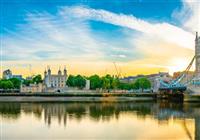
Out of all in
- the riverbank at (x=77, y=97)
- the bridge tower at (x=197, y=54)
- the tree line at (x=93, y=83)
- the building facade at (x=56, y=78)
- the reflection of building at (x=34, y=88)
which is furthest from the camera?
the building facade at (x=56, y=78)

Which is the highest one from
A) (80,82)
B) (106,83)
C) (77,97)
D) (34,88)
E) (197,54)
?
(197,54)

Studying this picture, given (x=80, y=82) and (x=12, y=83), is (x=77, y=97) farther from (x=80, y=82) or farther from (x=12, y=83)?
(x=12, y=83)

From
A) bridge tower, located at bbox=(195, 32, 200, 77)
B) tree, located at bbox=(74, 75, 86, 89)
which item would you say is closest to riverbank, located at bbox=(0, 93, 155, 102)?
bridge tower, located at bbox=(195, 32, 200, 77)

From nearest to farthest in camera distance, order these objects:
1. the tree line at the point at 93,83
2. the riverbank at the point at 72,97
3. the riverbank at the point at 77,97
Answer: the riverbank at the point at 77,97, the riverbank at the point at 72,97, the tree line at the point at 93,83

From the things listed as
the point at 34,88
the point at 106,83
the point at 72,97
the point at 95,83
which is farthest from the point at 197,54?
the point at 34,88


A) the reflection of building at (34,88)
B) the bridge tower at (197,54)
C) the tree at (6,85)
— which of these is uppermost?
the bridge tower at (197,54)

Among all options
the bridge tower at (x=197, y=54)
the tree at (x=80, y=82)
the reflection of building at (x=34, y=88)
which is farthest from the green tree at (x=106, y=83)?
the bridge tower at (x=197, y=54)

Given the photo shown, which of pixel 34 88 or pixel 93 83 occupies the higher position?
pixel 93 83

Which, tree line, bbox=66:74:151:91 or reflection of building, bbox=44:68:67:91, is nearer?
tree line, bbox=66:74:151:91

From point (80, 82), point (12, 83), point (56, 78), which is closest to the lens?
point (12, 83)

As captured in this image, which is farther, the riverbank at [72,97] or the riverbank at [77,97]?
the riverbank at [72,97]

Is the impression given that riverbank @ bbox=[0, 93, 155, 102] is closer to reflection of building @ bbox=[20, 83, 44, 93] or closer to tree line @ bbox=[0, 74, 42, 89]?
reflection of building @ bbox=[20, 83, 44, 93]

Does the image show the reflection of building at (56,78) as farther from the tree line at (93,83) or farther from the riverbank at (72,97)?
the riverbank at (72,97)

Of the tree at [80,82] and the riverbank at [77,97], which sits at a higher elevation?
the tree at [80,82]
